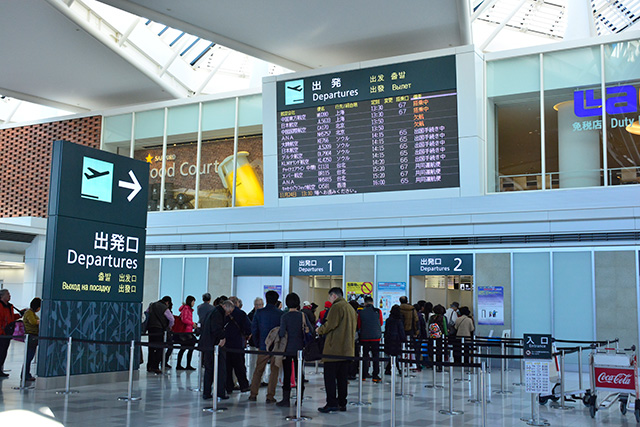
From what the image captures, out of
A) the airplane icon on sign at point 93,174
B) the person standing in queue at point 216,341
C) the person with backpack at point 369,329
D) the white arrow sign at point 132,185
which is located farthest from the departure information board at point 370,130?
the person standing in queue at point 216,341

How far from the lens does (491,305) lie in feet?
53.0

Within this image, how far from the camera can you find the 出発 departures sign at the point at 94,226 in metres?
10.6

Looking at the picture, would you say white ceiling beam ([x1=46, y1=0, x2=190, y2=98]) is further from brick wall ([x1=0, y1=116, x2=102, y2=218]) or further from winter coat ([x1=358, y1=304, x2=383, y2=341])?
winter coat ([x1=358, y1=304, x2=383, y2=341])

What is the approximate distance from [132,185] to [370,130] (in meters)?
6.82

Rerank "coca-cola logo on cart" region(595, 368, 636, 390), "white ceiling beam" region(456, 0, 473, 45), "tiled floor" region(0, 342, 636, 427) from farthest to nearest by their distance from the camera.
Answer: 1. "white ceiling beam" region(456, 0, 473, 45)
2. "coca-cola logo on cart" region(595, 368, 636, 390)
3. "tiled floor" region(0, 342, 636, 427)

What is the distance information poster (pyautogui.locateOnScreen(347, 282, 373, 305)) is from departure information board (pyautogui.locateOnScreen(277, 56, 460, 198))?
2652 mm

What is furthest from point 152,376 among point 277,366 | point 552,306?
point 552,306

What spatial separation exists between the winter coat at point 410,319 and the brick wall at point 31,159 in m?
13.9

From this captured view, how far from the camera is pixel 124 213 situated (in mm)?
11852

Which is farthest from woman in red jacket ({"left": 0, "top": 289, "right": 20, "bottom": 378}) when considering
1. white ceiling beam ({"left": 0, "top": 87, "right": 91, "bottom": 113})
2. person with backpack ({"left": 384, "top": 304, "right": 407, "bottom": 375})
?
white ceiling beam ({"left": 0, "top": 87, "right": 91, "bottom": 113})

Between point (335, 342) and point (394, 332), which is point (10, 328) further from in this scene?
point (394, 332)

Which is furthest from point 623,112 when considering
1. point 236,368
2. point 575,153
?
point 236,368

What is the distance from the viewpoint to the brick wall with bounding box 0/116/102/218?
23297 mm

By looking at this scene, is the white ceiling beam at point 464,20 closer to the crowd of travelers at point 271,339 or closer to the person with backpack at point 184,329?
the crowd of travelers at point 271,339
